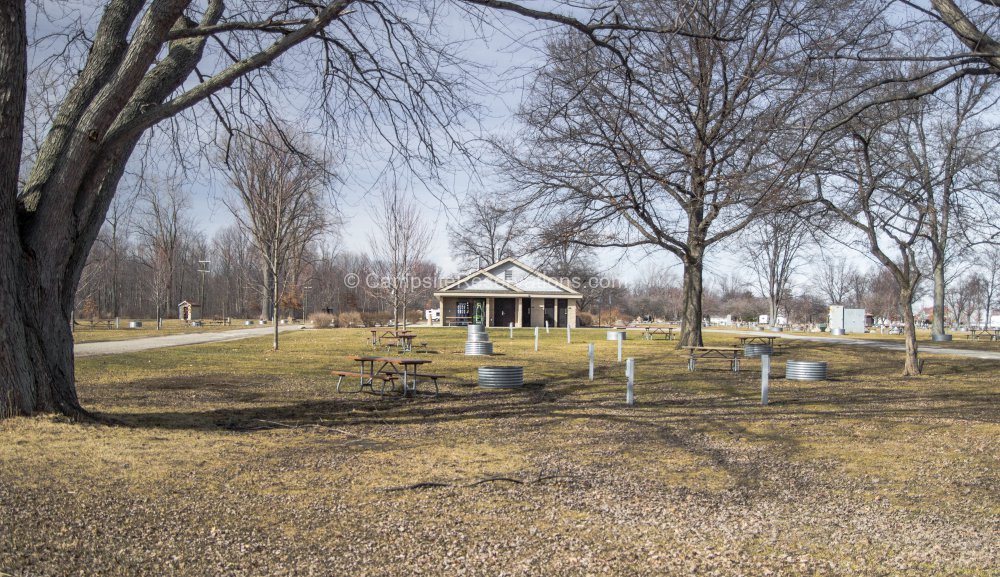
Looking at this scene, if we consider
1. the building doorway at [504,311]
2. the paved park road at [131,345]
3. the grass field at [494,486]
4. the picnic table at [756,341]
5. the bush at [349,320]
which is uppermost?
the building doorway at [504,311]

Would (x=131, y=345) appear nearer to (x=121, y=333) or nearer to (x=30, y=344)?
(x=121, y=333)

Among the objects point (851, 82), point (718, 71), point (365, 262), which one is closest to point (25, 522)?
point (851, 82)

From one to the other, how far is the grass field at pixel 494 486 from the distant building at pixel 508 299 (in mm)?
40528

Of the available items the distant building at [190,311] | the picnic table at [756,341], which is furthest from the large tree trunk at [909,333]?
the distant building at [190,311]

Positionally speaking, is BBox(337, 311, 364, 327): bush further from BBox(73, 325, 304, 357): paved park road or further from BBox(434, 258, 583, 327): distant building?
BBox(73, 325, 304, 357): paved park road

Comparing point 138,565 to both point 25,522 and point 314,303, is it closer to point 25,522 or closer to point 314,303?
point 25,522

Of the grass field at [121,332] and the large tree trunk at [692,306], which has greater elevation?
the large tree trunk at [692,306]

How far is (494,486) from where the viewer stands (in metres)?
6.40

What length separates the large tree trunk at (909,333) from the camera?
1639cm

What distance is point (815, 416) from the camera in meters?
11.1

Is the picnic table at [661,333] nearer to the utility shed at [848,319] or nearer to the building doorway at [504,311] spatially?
the building doorway at [504,311]

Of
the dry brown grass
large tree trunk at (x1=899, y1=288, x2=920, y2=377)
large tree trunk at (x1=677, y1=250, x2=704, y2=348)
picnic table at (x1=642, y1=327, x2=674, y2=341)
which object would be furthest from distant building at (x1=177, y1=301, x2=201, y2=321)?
large tree trunk at (x1=899, y1=288, x2=920, y2=377)

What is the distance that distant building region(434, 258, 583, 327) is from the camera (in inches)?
2093

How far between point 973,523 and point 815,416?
18.6 feet
